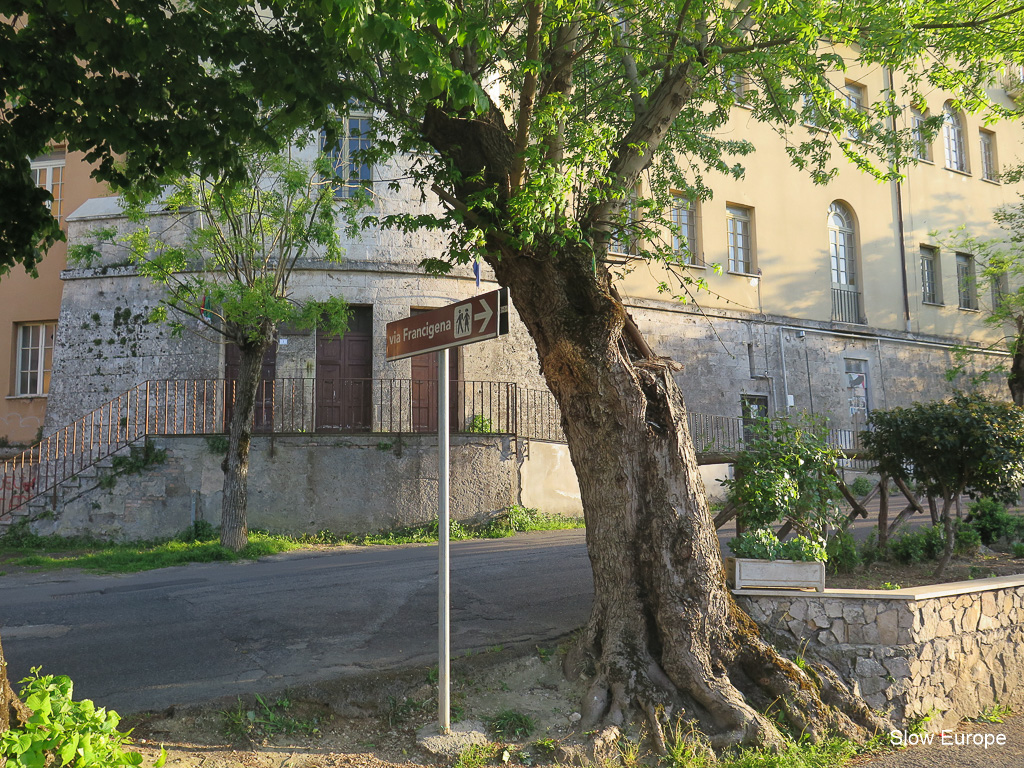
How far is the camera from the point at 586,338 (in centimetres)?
520

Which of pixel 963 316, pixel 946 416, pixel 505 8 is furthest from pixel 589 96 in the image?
pixel 963 316

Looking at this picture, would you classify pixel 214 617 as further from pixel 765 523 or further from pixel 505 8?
pixel 505 8

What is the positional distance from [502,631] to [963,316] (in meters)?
22.2

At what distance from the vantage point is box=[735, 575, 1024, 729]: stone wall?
16.5 feet

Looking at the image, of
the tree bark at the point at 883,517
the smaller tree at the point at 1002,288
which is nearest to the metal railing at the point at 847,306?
the smaller tree at the point at 1002,288

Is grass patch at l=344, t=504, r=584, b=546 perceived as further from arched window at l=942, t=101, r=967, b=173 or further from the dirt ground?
arched window at l=942, t=101, r=967, b=173

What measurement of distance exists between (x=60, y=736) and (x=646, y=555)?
11.0 feet

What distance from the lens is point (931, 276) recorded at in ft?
76.1

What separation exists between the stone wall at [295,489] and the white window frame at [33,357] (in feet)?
15.3

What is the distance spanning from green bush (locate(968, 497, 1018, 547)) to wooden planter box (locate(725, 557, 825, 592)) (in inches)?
223

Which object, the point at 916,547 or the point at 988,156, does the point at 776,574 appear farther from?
the point at 988,156

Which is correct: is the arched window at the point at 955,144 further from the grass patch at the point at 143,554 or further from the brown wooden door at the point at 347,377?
the grass patch at the point at 143,554

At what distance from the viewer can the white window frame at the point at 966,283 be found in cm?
2361

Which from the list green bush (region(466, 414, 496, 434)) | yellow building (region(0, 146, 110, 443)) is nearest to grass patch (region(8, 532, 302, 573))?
green bush (region(466, 414, 496, 434))
